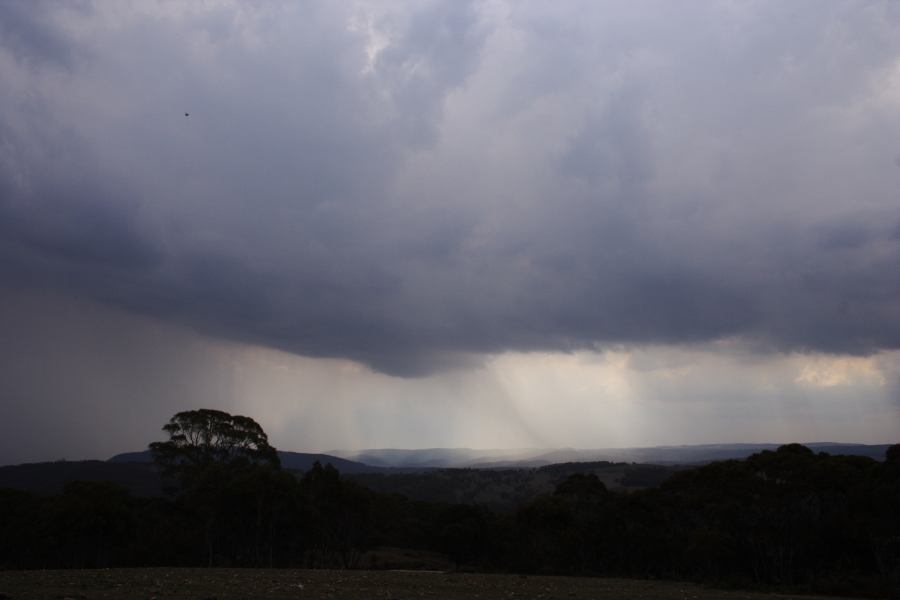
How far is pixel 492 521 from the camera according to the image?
69.6 m

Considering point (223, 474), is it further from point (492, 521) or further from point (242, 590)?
point (242, 590)

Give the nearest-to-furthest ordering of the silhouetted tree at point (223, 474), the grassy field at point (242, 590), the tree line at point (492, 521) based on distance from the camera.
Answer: the grassy field at point (242, 590), the tree line at point (492, 521), the silhouetted tree at point (223, 474)

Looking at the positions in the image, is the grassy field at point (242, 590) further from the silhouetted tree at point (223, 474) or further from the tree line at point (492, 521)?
the silhouetted tree at point (223, 474)

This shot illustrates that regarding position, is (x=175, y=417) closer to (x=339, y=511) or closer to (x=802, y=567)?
(x=339, y=511)

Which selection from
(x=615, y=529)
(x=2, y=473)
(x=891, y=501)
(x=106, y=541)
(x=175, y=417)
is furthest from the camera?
(x=2, y=473)

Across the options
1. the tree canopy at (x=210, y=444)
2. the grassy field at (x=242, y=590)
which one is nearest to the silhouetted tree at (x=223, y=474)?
the tree canopy at (x=210, y=444)

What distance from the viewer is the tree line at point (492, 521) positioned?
45.6 metres

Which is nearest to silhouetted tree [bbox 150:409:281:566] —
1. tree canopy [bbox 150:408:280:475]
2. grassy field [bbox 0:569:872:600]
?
tree canopy [bbox 150:408:280:475]

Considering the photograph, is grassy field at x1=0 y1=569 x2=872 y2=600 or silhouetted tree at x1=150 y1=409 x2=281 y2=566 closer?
grassy field at x1=0 y1=569 x2=872 y2=600

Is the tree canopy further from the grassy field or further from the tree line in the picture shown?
the grassy field

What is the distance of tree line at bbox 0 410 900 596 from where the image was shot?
4556 cm

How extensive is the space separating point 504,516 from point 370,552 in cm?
1465

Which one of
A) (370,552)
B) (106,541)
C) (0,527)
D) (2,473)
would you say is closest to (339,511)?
(370,552)

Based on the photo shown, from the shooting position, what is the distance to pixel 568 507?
61.0 m
